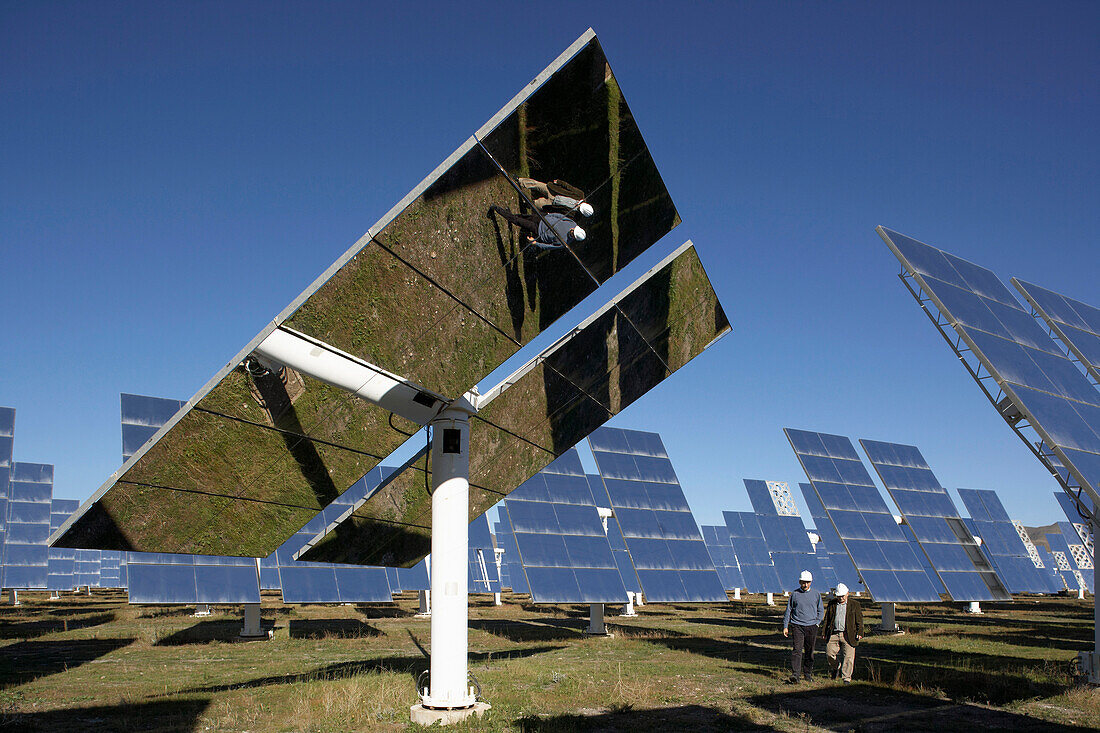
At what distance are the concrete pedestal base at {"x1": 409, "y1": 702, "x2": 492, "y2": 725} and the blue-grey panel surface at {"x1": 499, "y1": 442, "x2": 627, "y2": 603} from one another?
31.5 feet

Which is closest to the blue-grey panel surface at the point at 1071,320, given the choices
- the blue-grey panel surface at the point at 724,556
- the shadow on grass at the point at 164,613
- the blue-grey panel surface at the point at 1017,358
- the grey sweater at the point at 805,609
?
the blue-grey panel surface at the point at 1017,358

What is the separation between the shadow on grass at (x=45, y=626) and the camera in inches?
962

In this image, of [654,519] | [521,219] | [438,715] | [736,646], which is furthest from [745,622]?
[521,219]

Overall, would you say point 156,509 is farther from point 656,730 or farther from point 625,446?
point 625,446

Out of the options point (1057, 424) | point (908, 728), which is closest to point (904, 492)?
point (1057, 424)

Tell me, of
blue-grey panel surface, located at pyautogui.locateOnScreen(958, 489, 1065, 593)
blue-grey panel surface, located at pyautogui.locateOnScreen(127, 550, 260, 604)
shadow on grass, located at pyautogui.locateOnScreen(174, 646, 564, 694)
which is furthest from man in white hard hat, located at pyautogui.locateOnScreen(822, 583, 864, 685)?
blue-grey panel surface, located at pyautogui.locateOnScreen(958, 489, 1065, 593)

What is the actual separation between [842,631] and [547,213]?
10752mm

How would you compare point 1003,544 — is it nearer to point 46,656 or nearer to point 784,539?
point 784,539

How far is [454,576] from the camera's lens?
35.2 feet

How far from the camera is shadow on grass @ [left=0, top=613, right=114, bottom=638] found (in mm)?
24427

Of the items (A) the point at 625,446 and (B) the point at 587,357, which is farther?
(A) the point at 625,446

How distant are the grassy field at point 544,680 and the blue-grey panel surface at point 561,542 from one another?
1387 millimetres

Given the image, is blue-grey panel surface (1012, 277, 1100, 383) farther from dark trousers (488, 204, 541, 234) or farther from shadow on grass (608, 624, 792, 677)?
dark trousers (488, 204, 541, 234)

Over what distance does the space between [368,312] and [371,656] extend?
435 inches
